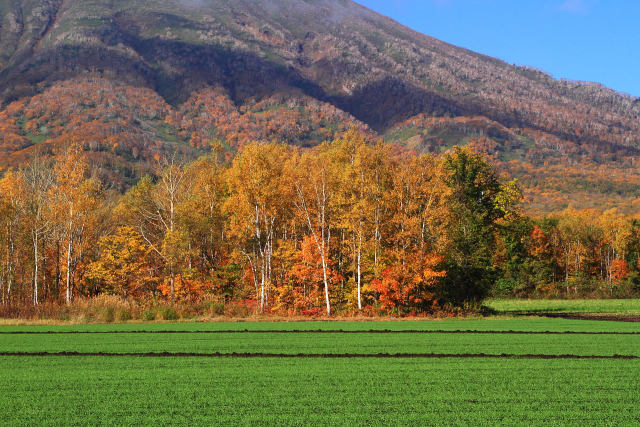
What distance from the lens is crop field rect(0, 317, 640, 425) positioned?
10781mm

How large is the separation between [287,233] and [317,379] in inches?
1498

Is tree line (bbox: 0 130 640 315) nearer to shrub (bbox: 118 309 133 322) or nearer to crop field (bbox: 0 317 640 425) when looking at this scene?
shrub (bbox: 118 309 133 322)

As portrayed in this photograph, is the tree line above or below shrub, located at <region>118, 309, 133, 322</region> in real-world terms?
above

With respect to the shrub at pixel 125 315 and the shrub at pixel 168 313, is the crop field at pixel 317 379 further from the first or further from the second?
the shrub at pixel 168 313

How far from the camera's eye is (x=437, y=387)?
1315 centimetres

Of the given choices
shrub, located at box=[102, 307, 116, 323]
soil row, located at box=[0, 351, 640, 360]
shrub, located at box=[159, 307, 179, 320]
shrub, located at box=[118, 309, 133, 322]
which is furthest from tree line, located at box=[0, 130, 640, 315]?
soil row, located at box=[0, 351, 640, 360]

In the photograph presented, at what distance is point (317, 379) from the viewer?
1406 cm

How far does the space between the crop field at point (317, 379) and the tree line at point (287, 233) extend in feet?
52.3

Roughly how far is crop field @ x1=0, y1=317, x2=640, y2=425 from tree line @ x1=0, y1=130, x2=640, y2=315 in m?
15.9

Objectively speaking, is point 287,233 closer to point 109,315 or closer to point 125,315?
point 125,315

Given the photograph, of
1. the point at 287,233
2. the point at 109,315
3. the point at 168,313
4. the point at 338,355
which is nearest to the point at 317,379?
the point at 338,355

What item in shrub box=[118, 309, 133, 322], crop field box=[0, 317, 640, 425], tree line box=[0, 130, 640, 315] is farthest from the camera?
tree line box=[0, 130, 640, 315]

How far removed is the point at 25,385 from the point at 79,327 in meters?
16.3

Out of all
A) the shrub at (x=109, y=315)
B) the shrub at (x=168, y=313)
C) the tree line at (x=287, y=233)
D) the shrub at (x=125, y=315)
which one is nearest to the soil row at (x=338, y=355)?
the shrub at (x=109, y=315)
